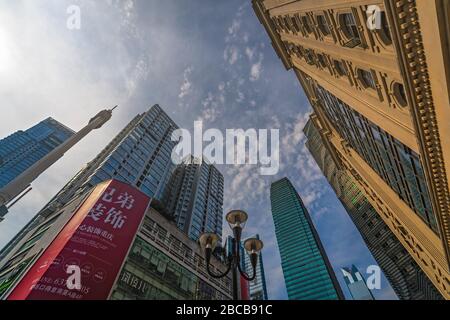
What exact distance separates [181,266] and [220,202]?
254 feet

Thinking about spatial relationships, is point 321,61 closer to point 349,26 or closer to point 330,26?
A: point 330,26

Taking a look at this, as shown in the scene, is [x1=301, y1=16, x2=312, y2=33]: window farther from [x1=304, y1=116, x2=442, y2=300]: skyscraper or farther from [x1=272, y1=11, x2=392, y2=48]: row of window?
[x1=304, y1=116, x2=442, y2=300]: skyscraper

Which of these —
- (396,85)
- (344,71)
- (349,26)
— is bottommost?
(396,85)

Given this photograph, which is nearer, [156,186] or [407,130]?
[407,130]

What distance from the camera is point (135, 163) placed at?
81500 mm

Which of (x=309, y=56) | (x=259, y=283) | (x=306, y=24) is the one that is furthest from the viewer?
(x=259, y=283)

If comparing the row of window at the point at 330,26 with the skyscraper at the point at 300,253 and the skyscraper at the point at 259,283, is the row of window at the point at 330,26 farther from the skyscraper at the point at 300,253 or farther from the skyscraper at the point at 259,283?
the skyscraper at the point at 300,253

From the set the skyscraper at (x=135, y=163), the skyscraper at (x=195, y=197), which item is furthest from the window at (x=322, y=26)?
the skyscraper at (x=195, y=197)

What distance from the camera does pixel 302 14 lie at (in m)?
22.5

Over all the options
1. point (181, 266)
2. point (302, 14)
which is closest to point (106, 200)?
point (181, 266)

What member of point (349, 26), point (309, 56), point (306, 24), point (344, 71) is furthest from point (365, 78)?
point (309, 56)

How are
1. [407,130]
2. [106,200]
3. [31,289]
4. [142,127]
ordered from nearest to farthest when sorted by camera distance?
1. [407,130]
2. [31,289]
3. [106,200]
4. [142,127]

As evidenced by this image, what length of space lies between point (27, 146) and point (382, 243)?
5933 inches

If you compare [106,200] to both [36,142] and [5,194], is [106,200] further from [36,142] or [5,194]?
[36,142]
